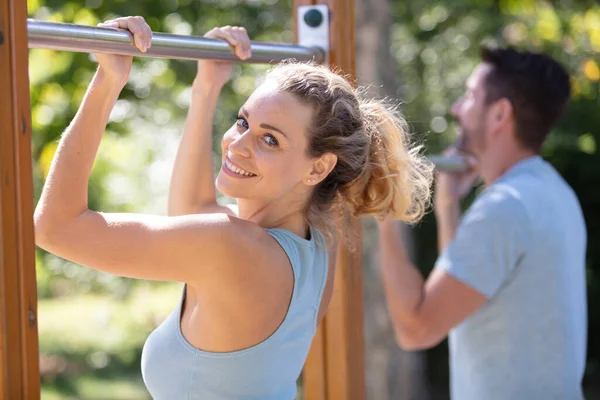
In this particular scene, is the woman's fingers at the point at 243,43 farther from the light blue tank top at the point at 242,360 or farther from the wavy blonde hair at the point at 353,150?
the light blue tank top at the point at 242,360

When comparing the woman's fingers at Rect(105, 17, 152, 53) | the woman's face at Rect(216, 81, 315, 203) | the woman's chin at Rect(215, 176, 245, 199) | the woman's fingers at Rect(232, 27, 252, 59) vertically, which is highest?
the woman's fingers at Rect(105, 17, 152, 53)

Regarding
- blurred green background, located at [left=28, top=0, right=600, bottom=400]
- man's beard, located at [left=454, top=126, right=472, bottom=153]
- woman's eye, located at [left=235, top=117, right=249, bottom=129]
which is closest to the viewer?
woman's eye, located at [left=235, top=117, right=249, bottom=129]

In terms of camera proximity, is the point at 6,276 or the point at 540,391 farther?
the point at 540,391

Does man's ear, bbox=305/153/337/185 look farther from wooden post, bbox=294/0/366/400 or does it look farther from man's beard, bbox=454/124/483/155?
man's beard, bbox=454/124/483/155

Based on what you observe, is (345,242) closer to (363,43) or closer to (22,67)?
(22,67)

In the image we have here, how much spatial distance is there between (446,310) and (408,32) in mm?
A: 3913

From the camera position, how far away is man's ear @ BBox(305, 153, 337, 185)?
1.74 meters

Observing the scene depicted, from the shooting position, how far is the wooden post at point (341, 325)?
217 cm

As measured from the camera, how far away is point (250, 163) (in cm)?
167

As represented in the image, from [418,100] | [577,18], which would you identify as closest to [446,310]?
[418,100]

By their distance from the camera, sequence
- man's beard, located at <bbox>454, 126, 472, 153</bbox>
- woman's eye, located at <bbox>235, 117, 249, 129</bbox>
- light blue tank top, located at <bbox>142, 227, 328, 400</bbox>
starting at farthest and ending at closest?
man's beard, located at <bbox>454, 126, 472, 153</bbox>
woman's eye, located at <bbox>235, 117, 249, 129</bbox>
light blue tank top, located at <bbox>142, 227, 328, 400</bbox>

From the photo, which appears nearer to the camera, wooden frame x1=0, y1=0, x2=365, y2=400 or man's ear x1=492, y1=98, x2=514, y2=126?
wooden frame x1=0, y1=0, x2=365, y2=400

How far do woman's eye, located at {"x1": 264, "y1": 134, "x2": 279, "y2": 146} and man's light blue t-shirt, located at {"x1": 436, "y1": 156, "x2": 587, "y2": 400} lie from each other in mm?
1104

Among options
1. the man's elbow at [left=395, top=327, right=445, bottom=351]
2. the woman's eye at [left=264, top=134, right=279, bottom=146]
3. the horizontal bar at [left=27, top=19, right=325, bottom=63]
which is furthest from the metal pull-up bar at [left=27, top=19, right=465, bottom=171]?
the man's elbow at [left=395, top=327, right=445, bottom=351]
